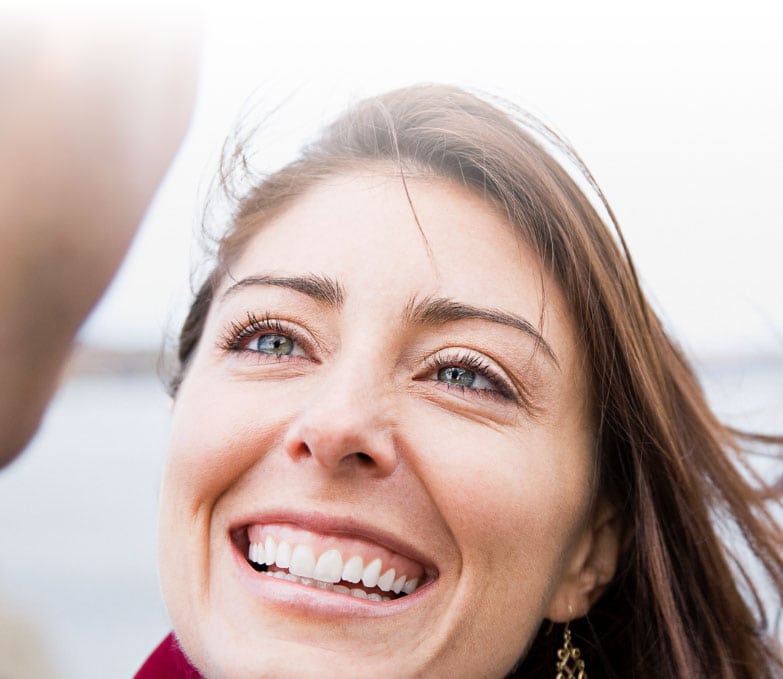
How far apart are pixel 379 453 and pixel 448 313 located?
250 millimetres

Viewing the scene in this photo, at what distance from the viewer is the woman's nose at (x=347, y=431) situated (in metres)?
1.18

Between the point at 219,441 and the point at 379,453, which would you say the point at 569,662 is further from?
the point at 219,441

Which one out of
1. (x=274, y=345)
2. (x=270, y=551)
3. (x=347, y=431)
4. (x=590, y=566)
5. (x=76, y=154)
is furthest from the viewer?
(x=76, y=154)

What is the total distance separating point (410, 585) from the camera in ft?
4.20

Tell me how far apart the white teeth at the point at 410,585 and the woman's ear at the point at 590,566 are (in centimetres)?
32

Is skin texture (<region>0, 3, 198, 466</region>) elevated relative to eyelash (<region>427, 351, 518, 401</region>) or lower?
elevated

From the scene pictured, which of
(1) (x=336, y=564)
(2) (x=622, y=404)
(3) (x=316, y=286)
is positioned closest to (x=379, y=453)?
(1) (x=336, y=564)

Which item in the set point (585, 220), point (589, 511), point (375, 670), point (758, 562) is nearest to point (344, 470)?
point (375, 670)

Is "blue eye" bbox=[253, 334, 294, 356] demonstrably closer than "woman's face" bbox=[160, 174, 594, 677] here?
No

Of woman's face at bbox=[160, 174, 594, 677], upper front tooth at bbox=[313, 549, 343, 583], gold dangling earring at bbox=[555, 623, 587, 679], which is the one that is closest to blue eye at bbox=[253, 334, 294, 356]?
woman's face at bbox=[160, 174, 594, 677]

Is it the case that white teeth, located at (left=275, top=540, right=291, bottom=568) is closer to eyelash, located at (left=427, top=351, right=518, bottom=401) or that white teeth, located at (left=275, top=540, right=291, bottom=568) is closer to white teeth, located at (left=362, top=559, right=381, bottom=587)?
white teeth, located at (left=362, top=559, right=381, bottom=587)

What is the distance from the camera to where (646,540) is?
1580 mm

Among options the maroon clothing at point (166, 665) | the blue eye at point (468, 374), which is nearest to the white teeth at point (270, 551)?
the blue eye at point (468, 374)

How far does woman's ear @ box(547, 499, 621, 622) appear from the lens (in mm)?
1498
